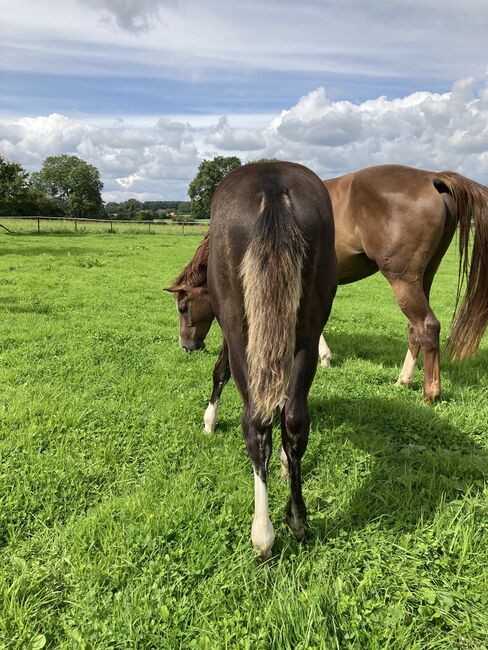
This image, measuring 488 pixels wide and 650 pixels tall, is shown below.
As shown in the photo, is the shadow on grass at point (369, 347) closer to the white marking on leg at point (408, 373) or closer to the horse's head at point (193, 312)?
the white marking on leg at point (408, 373)

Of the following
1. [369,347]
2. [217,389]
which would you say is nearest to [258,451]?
[217,389]

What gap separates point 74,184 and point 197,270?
3650 inches

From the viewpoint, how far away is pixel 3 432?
3.79 m

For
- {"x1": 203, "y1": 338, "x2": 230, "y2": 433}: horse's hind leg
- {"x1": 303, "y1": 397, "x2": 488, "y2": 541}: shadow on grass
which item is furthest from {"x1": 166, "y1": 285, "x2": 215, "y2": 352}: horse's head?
{"x1": 303, "y1": 397, "x2": 488, "y2": 541}: shadow on grass

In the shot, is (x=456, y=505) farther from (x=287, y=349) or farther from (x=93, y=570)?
(x=93, y=570)

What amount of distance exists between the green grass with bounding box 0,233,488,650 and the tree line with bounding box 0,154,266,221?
1709 inches

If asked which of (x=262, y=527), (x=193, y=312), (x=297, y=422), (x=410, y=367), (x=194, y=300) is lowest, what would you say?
(x=262, y=527)

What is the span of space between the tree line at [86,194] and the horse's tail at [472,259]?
141 ft

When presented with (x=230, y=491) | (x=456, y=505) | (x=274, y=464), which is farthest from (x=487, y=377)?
(x=230, y=491)

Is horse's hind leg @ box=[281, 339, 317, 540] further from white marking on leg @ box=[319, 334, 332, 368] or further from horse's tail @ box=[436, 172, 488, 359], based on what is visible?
white marking on leg @ box=[319, 334, 332, 368]

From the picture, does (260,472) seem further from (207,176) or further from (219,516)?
(207,176)

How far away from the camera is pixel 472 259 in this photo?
499 cm

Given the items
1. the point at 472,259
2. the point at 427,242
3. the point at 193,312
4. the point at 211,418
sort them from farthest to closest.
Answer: the point at 193,312
the point at 472,259
the point at 427,242
the point at 211,418

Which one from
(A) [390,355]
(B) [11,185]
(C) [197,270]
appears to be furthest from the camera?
(B) [11,185]
